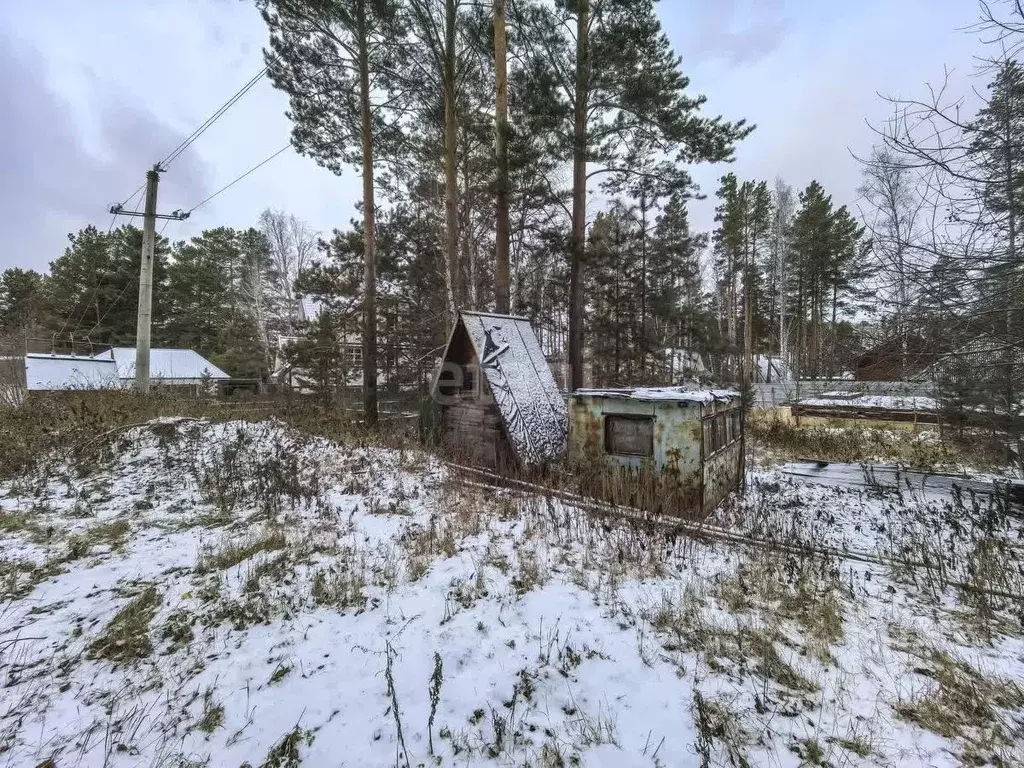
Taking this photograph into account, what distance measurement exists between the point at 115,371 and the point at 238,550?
21.1 meters

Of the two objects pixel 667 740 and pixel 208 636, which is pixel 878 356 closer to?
pixel 667 740

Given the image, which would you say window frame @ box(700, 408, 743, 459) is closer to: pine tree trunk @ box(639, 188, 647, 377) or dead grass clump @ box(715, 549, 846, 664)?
dead grass clump @ box(715, 549, 846, 664)

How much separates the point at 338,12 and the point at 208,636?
12.6 metres

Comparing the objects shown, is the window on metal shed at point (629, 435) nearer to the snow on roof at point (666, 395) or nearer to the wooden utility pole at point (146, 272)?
the snow on roof at point (666, 395)

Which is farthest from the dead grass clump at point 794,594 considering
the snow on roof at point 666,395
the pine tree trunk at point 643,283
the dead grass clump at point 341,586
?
the pine tree trunk at point 643,283

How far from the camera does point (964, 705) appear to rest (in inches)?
89.8

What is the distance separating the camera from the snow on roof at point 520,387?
6535mm

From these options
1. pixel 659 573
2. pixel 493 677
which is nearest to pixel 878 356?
pixel 659 573

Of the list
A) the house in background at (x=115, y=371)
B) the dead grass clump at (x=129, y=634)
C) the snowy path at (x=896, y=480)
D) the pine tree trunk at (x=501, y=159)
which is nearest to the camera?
the dead grass clump at (x=129, y=634)

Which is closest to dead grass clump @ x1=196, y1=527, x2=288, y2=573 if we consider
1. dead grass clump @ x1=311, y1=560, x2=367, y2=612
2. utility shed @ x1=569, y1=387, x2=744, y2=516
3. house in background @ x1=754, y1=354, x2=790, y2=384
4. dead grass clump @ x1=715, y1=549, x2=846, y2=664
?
dead grass clump @ x1=311, y1=560, x2=367, y2=612

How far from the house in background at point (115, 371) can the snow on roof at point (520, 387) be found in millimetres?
12370

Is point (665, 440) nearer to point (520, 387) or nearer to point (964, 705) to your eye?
point (520, 387)

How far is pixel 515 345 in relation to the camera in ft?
24.8

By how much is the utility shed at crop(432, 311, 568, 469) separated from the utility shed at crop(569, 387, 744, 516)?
2.86 ft
